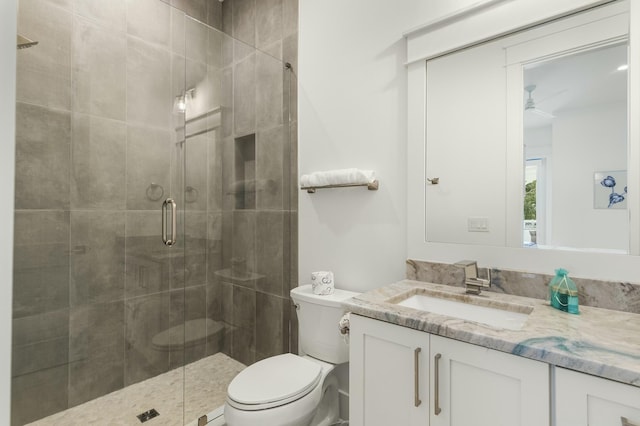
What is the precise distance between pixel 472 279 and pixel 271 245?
4.12 feet

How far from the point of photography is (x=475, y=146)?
4.68ft

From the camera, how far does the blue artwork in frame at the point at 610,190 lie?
1109mm

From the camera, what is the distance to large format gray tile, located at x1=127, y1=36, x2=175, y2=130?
1982 millimetres

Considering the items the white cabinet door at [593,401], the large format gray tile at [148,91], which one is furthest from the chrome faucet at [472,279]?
the large format gray tile at [148,91]

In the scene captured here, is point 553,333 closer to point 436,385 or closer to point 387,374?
point 436,385

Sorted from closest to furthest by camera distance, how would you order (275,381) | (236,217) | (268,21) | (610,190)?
1. (610,190)
2. (275,381)
3. (236,217)
4. (268,21)

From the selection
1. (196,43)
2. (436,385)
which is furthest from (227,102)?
(436,385)

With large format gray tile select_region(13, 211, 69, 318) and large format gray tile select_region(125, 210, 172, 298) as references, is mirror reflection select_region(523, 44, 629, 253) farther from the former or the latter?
large format gray tile select_region(13, 211, 69, 318)

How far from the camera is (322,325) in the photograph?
164cm

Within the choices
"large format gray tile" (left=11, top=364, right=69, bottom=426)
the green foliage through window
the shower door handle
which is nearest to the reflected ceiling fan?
the green foliage through window

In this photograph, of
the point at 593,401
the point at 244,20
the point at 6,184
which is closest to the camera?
the point at 6,184

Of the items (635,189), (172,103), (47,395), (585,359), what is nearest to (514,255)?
(635,189)

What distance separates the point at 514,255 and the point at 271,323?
1516 millimetres

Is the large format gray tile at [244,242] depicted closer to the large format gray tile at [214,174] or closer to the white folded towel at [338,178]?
the large format gray tile at [214,174]
